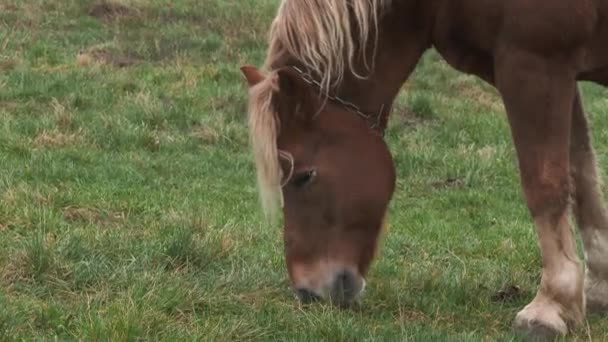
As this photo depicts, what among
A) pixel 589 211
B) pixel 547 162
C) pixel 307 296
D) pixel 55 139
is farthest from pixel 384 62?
pixel 55 139

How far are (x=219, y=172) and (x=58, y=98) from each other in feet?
8.80

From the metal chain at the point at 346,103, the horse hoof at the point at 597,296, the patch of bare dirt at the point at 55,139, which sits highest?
the metal chain at the point at 346,103

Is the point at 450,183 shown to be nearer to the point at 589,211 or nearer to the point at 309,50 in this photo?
the point at 589,211

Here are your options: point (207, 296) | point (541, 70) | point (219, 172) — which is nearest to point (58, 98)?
point (219, 172)

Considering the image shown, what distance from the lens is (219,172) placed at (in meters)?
8.38

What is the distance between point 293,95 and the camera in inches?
166

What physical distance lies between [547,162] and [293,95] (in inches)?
44.1

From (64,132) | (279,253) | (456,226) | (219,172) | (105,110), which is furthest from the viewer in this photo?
(105,110)

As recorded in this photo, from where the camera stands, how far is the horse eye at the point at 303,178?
4.23 meters

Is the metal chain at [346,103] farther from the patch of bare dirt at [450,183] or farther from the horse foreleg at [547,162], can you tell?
the patch of bare dirt at [450,183]

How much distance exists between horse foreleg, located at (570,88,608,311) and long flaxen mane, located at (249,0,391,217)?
119 centimetres

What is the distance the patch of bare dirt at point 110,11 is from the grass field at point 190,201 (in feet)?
0.21

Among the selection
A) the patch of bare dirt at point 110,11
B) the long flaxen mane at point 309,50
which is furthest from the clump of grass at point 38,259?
the patch of bare dirt at point 110,11

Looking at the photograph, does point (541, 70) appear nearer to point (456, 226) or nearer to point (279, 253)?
point (279, 253)
